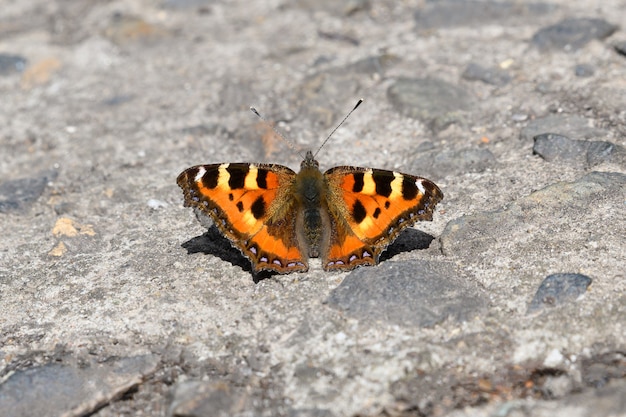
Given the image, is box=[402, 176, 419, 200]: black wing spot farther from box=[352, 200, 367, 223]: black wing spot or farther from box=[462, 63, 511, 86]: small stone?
box=[462, 63, 511, 86]: small stone

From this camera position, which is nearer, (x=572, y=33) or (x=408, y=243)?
(x=408, y=243)

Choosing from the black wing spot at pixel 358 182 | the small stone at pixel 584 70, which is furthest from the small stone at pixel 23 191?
the small stone at pixel 584 70

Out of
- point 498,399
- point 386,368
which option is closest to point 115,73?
point 386,368

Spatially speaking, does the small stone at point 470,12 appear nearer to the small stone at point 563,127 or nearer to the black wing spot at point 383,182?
the small stone at point 563,127

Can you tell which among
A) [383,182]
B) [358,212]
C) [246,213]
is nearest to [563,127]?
[383,182]

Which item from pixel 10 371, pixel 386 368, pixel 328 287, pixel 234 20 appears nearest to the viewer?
pixel 386 368

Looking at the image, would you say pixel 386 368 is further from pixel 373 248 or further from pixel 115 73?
pixel 115 73

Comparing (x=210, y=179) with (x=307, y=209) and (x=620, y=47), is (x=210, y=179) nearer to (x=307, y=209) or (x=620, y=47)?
(x=307, y=209)
